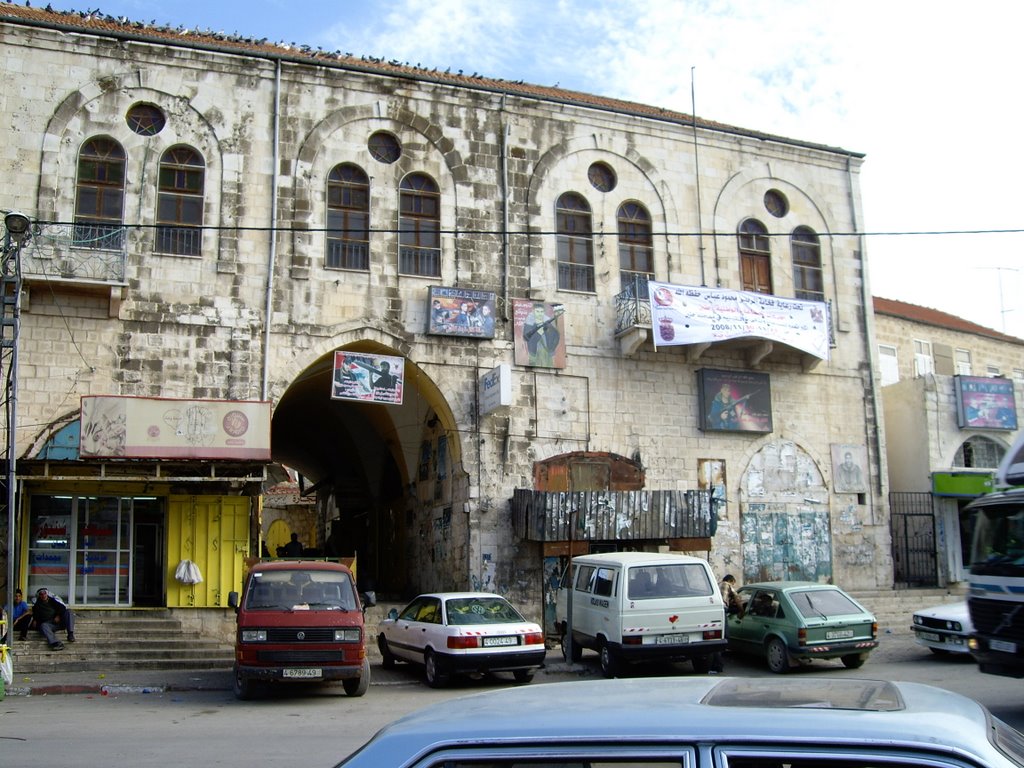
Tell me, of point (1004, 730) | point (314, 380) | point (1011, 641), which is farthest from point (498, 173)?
point (1004, 730)

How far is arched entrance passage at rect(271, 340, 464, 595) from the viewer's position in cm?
2356

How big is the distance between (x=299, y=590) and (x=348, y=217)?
1049 cm

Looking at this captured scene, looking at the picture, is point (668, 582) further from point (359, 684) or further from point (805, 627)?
point (359, 684)

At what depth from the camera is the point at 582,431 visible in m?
23.4

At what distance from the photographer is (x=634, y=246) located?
25.0 meters

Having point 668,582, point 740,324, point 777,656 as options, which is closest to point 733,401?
point 740,324

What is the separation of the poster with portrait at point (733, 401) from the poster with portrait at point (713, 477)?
2.80ft

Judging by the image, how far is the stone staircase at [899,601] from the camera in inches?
898

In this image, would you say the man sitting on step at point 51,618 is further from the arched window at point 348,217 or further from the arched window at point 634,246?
the arched window at point 634,246

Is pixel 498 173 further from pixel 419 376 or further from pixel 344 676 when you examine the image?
pixel 344 676

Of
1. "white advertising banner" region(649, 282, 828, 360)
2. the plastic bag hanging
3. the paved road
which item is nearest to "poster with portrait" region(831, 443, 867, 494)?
"white advertising banner" region(649, 282, 828, 360)

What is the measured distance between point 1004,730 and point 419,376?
20.2 metres

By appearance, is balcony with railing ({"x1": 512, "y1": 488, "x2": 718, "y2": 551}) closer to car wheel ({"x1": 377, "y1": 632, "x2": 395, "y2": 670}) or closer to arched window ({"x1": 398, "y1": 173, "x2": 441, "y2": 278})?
car wheel ({"x1": 377, "y1": 632, "x2": 395, "y2": 670})

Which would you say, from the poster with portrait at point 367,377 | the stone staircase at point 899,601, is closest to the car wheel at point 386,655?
the poster with portrait at point 367,377
